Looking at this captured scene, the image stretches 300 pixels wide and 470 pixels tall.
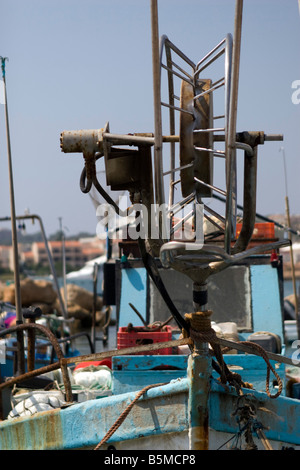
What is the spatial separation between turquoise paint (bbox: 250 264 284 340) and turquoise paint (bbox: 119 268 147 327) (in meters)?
1.43

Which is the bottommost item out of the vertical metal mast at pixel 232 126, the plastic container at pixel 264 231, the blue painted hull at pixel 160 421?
the blue painted hull at pixel 160 421

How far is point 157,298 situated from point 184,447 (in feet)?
12.4

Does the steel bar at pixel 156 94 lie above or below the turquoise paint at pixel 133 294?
above

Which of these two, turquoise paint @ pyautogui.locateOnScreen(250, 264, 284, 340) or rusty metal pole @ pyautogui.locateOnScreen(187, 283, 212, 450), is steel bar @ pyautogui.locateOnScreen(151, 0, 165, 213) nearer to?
rusty metal pole @ pyautogui.locateOnScreen(187, 283, 212, 450)

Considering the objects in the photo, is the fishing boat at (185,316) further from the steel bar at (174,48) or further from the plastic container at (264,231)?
the plastic container at (264,231)

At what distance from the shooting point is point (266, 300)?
8.66 m

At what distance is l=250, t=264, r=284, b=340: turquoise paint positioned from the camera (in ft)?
27.9

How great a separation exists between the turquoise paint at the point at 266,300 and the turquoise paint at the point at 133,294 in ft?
4.70

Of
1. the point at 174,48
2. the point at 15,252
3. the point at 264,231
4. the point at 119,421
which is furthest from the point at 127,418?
the point at 264,231

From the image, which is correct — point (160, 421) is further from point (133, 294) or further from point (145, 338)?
point (133, 294)

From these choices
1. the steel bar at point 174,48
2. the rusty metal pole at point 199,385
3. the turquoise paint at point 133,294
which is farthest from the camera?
the turquoise paint at point 133,294

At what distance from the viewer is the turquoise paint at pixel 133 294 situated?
8.76 meters

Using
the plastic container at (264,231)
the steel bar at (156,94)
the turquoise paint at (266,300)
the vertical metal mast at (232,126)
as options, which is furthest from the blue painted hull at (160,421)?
the plastic container at (264,231)
